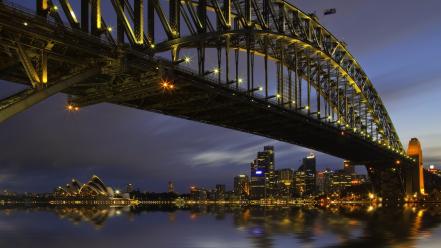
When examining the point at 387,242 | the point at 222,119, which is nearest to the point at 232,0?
the point at 222,119

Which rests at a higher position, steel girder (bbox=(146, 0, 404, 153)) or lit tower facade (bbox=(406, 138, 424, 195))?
steel girder (bbox=(146, 0, 404, 153))

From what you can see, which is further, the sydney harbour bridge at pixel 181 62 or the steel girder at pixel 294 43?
the steel girder at pixel 294 43

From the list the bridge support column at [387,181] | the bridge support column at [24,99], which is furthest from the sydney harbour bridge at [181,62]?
the bridge support column at [387,181]

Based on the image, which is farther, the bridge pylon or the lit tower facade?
the lit tower facade

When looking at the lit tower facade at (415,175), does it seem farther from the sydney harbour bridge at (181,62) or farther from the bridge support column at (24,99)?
the bridge support column at (24,99)

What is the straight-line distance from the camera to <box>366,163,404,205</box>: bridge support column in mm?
169125

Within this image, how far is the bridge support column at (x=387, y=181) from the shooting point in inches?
6658

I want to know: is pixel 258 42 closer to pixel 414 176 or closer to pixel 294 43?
pixel 294 43

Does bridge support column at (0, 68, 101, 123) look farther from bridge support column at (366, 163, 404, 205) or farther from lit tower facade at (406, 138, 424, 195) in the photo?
lit tower facade at (406, 138, 424, 195)

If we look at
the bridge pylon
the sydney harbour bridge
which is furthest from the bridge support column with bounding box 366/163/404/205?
the sydney harbour bridge

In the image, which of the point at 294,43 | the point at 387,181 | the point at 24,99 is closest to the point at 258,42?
the point at 294,43

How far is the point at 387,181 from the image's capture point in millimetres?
175000

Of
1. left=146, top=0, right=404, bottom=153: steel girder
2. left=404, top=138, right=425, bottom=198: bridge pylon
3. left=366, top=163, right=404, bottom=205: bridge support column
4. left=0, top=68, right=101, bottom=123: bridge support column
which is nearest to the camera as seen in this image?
left=0, top=68, right=101, bottom=123: bridge support column

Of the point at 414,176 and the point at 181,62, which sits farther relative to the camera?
the point at 414,176
